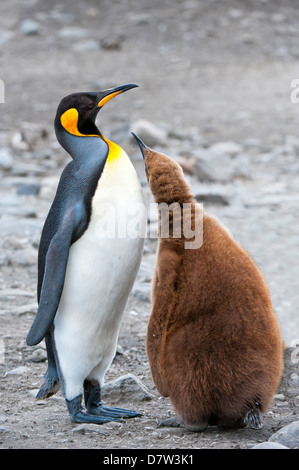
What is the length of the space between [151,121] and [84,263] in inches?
286

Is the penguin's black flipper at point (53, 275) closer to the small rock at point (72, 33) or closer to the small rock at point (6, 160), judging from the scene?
the small rock at point (6, 160)

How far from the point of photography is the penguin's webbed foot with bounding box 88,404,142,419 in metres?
3.16

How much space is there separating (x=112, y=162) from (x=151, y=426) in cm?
99

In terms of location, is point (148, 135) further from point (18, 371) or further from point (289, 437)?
point (289, 437)

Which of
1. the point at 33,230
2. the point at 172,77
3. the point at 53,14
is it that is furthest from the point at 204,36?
the point at 33,230

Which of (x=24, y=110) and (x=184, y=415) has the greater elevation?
(x=184, y=415)

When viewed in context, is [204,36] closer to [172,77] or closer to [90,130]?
[172,77]

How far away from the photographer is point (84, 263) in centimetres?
307

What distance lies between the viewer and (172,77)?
40.2 ft

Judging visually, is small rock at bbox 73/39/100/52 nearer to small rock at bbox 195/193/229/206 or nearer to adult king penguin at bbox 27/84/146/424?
small rock at bbox 195/193/229/206

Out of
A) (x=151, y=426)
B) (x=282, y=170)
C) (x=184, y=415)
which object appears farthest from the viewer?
(x=282, y=170)

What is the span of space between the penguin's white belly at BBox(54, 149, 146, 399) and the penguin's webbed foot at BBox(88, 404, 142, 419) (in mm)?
121

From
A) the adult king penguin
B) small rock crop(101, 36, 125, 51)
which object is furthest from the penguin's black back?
small rock crop(101, 36, 125, 51)

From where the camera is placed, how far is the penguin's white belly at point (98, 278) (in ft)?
10.0
